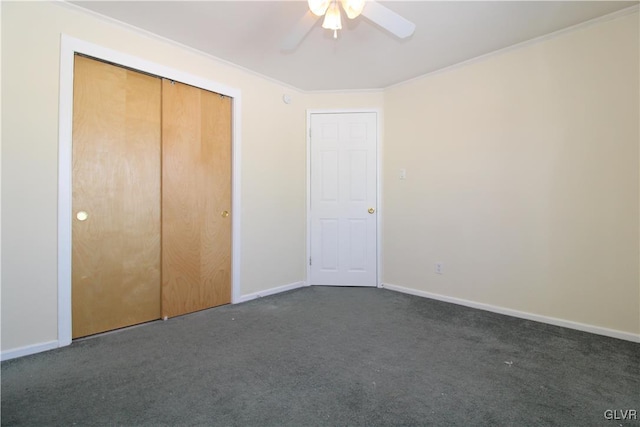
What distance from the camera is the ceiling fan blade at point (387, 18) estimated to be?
5.74 feet

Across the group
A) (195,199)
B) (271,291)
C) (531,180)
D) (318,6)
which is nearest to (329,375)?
(271,291)

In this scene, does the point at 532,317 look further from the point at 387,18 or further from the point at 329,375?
the point at 387,18

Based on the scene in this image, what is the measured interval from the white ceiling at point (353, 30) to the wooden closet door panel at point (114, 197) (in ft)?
1.83

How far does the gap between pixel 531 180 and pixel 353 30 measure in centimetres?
201

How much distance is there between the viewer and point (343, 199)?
3979 mm

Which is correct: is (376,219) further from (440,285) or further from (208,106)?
(208,106)

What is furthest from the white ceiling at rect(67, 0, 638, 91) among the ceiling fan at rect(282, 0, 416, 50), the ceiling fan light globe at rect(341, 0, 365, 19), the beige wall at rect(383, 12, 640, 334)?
the ceiling fan light globe at rect(341, 0, 365, 19)

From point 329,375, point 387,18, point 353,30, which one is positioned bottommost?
point 329,375

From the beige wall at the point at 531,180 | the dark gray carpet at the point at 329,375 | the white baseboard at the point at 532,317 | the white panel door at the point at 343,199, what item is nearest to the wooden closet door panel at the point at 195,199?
the dark gray carpet at the point at 329,375

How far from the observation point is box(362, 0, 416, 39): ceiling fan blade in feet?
5.74

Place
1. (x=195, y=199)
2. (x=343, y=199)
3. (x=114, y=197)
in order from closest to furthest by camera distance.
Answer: (x=114, y=197) → (x=195, y=199) → (x=343, y=199)

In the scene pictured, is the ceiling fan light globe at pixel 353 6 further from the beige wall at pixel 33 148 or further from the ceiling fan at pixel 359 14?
the beige wall at pixel 33 148

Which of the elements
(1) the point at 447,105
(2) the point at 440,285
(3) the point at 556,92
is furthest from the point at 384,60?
(2) the point at 440,285

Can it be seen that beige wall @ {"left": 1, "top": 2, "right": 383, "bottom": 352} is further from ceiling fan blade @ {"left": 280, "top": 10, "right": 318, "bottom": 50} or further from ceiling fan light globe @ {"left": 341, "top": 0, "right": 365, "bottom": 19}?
ceiling fan light globe @ {"left": 341, "top": 0, "right": 365, "bottom": 19}
